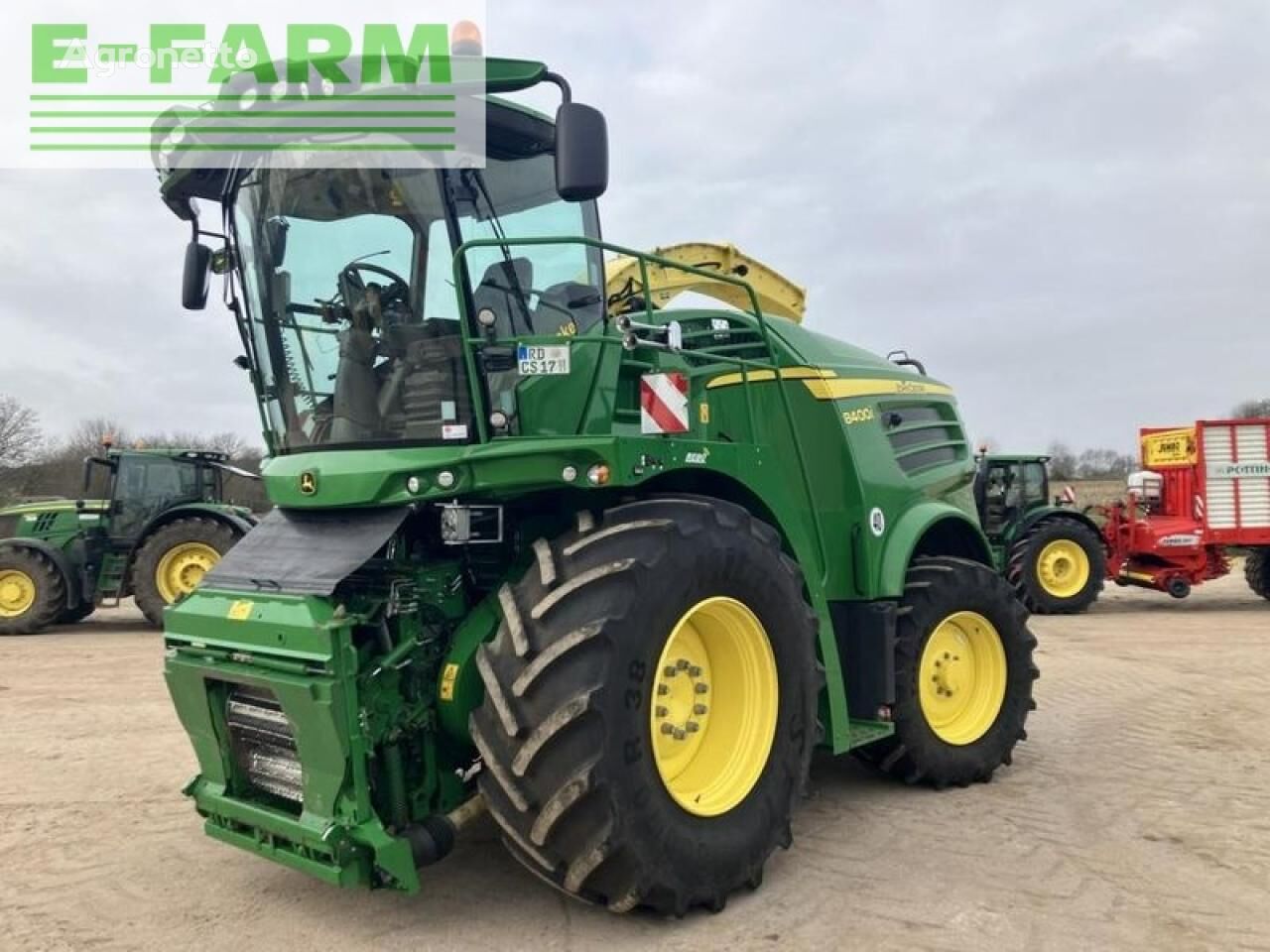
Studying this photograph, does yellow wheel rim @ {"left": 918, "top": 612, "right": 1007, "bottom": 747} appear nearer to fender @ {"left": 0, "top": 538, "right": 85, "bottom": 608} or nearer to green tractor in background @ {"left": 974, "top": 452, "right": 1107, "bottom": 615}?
green tractor in background @ {"left": 974, "top": 452, "right": 1107, "bottom": 615}

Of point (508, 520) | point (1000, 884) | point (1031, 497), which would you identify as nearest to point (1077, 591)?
point (1031, 497)

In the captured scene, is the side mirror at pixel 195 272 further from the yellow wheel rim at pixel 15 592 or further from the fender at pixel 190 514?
the yellow wheel rim at pixel 15 592

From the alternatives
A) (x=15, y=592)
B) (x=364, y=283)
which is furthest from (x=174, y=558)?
(x=364, y=283)

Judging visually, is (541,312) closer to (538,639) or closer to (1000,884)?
(538,639)

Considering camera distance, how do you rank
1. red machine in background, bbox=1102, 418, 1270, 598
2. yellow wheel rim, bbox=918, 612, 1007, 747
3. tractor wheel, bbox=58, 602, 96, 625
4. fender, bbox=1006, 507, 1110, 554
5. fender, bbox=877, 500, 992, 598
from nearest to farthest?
fender, bbox=877, 500, 992, 598, yellow wheel rim, bbox=918, 612, 1007, 747, tractor wheel, bbox=58, 602, 96, 625, fender, bbox=1006, 507, 1110, 554, red machine in background, bbox=1102, 418, 1270, 598

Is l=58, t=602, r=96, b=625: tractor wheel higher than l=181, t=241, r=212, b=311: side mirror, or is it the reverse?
l=181, t=241, r=212, b=311: side mirror

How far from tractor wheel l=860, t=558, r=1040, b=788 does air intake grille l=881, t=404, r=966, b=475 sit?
59cm

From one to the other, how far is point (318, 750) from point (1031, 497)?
511 inches

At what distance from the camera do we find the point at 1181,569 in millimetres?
14102

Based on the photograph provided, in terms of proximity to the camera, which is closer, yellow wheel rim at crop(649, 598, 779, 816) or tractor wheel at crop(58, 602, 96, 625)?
yellow wheel rim at crop(649, 598, 779, 816)

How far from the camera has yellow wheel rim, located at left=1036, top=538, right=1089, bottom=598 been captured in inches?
537

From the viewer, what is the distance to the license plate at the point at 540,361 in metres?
3.64

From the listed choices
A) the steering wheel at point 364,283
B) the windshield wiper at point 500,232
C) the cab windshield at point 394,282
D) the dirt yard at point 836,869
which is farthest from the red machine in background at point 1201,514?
the steering wheel at point 364,283

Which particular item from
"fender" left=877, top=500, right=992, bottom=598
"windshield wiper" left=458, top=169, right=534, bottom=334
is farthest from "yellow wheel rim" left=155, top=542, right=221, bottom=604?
"windshield wiper" left=458, top=169, right=534, bottom=334
